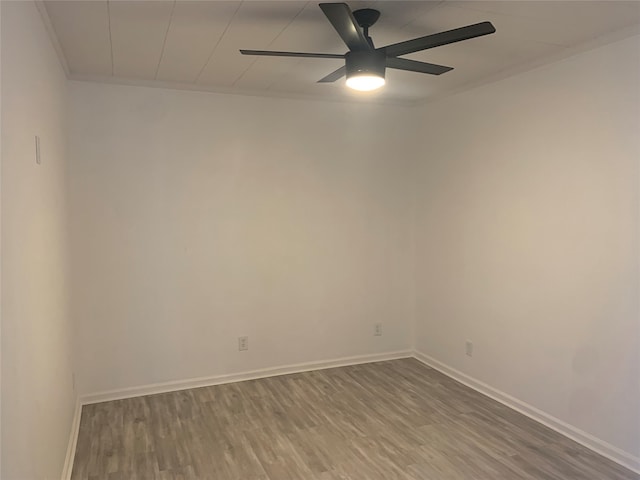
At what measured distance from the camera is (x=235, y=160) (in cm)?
396

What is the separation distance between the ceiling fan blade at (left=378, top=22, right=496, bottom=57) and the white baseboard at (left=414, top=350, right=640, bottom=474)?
249 centimetres

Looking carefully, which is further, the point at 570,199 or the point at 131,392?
the point at 131,392

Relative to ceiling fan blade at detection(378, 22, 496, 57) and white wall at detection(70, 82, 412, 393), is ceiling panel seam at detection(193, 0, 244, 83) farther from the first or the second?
ceiling fan blade at detection(378, 22, 496, 57)

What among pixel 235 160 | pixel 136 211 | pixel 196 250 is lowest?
pixel 196 250

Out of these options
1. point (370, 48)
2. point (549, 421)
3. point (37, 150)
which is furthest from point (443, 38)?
point (549, 421)

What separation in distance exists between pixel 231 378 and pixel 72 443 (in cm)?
137

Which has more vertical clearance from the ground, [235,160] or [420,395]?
[235,160]

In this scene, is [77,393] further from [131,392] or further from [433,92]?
[433,92]

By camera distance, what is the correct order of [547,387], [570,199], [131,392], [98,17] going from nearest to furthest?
[98,17] → [570,199] → [547,387] → [131,392]

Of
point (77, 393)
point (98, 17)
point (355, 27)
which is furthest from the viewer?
point (77, 393)

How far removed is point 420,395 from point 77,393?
2599 millimetres

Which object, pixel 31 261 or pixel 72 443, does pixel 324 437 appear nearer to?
pixel 72 443

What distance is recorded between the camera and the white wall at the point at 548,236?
108 inches

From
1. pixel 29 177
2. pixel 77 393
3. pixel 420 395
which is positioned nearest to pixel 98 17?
pixel 29 177
